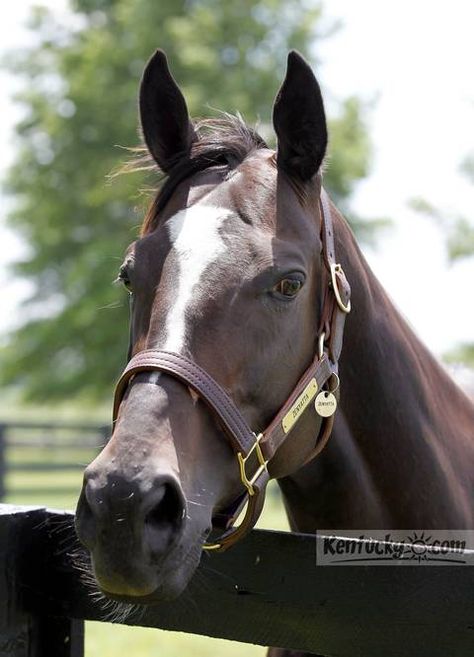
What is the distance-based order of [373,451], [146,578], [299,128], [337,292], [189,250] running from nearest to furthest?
1. [146,578]
2. [189,250]
3. [337,292]
4. [299,128]
5. [373,451]

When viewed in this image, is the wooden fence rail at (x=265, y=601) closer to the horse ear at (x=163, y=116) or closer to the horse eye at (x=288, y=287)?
the horse eye at (x=288, y=287)

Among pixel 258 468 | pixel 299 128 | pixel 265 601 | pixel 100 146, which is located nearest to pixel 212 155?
pixel 299 128

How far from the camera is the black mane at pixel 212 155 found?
2627mm

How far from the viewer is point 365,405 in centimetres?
279

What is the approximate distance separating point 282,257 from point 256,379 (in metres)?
0.36

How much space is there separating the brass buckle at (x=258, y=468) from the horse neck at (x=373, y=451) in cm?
56

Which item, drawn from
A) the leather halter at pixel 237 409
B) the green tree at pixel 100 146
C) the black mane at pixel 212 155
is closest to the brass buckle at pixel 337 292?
the leather halter at pixel 237 409

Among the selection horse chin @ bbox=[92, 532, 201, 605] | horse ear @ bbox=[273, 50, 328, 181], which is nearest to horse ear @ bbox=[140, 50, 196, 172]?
horse ear @ bbox=[273, 50, 328, 181]

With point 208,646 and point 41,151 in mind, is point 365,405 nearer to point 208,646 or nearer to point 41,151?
point 208,646

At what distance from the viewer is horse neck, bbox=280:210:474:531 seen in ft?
9.03

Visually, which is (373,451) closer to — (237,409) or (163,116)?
(237,409)

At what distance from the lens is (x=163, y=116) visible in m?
2.84

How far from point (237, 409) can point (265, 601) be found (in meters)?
0.50

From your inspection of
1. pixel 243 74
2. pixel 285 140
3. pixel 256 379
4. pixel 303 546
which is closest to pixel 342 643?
pixel 303 546
